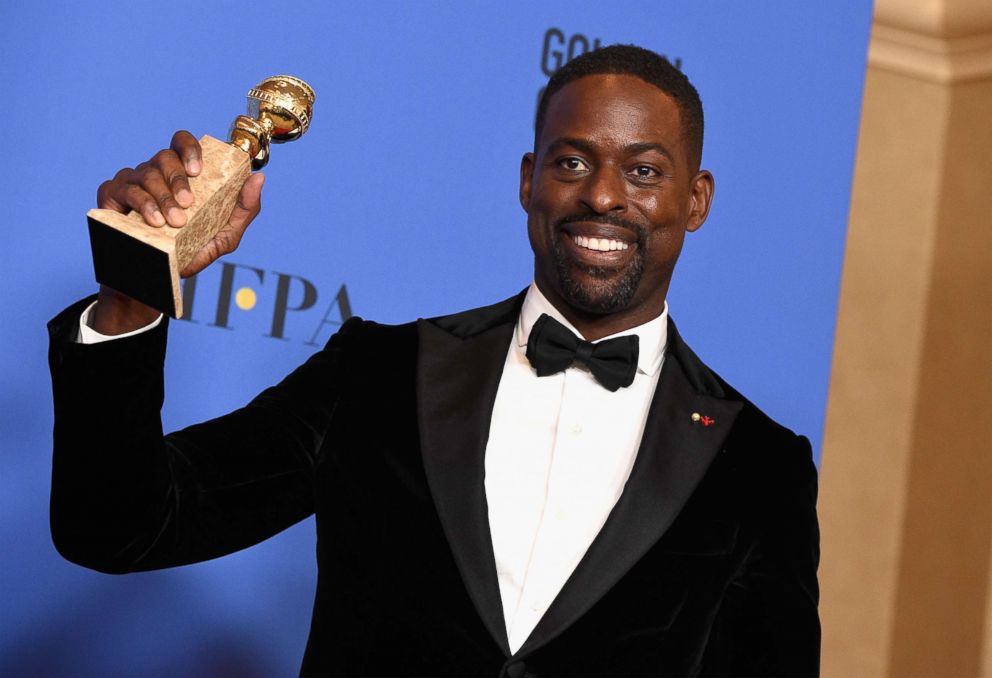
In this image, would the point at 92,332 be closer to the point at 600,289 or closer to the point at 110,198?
the point at 110,198

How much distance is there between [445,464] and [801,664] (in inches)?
21.6

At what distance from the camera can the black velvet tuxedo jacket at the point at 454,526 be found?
5.41 ft

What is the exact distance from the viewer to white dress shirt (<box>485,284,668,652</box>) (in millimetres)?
1721

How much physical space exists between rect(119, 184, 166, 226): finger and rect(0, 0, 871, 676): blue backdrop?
973mm

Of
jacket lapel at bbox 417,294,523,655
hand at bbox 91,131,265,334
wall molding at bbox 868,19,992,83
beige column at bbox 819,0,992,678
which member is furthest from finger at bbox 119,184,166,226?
wall molding at bbox 868,19,992,83

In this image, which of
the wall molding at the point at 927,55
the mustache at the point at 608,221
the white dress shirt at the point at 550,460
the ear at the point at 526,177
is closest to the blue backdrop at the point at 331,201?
the ear at the point at 526,177

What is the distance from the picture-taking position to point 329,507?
1.75m

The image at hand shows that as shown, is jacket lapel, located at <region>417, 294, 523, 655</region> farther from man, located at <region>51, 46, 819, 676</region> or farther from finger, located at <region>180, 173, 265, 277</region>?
finger, located at <region>180, 173, 265, 277</region>

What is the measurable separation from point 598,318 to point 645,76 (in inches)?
14.6

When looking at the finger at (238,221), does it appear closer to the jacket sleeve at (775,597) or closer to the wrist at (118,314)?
the wrist at (118,314)

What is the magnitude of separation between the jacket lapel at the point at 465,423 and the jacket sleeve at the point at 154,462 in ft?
0.52

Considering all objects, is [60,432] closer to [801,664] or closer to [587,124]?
[587,124]

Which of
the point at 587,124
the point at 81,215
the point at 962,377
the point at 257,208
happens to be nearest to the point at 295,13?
the point at 81,215

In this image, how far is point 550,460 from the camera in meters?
1.82
